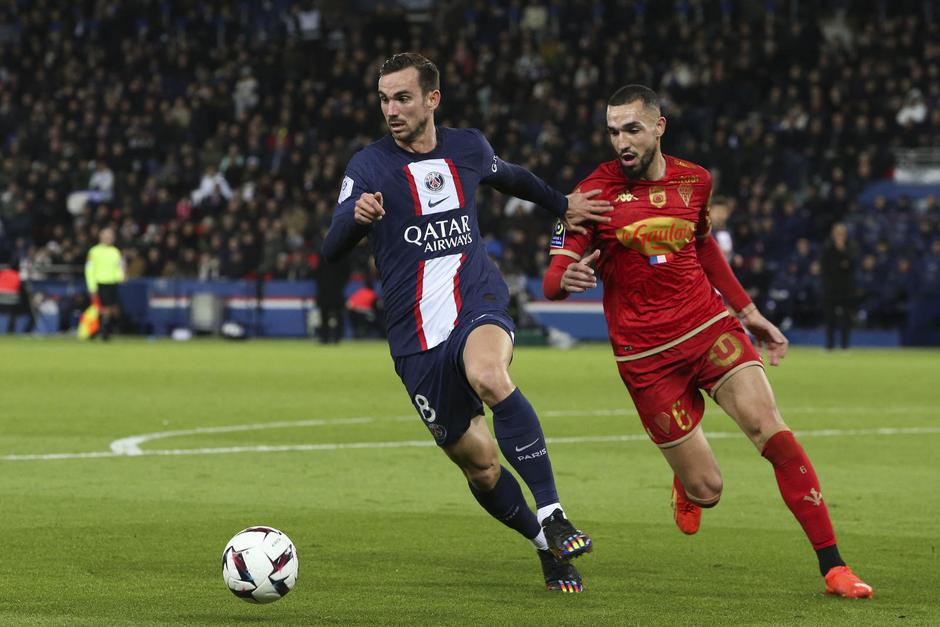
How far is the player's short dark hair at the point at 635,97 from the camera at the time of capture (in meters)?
7.22

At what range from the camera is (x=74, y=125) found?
131ft

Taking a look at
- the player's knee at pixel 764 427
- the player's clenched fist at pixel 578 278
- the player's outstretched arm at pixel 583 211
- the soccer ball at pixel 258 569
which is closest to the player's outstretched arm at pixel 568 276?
the player's clenched fist at pixel 578 278

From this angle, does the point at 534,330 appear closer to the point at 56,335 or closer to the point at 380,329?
the point at 380,329

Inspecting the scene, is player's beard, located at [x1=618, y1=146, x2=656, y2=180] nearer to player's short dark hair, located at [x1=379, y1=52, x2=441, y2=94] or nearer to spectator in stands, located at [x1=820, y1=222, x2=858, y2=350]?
player's short dark hair, located at [x1=379, y1=52, x2=441, y2=94]

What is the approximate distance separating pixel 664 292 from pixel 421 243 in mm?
1149

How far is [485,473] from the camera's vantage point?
6.87 meters

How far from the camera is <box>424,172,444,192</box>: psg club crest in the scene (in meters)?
7.07

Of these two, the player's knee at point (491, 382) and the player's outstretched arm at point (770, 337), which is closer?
the player's knee at point (491, 382)

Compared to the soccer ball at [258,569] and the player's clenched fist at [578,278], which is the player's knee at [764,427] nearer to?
the player's clenched fist at [578,278]

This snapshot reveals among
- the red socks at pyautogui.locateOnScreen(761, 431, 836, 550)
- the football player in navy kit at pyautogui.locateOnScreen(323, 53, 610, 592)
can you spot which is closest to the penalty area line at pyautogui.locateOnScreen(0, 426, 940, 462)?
the football player in navy kit at pyautogui.locateOnScreen(323, 53, 610, 592)

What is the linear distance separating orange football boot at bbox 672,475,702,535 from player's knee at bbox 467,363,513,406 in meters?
1.44

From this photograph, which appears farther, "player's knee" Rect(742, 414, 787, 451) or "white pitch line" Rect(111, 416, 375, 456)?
"white pitch line" Rect(111, 416, 375, 456)

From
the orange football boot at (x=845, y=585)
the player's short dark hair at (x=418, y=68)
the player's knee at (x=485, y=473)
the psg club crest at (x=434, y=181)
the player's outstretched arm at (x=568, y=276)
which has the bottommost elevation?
the orange football boot at (x=845, y=585)

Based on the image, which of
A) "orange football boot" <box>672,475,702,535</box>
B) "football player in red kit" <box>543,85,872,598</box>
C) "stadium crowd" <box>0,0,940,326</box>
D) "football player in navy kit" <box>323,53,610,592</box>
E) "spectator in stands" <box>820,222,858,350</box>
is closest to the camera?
"football player in navy kit" <box>323,53,610,592</box>
